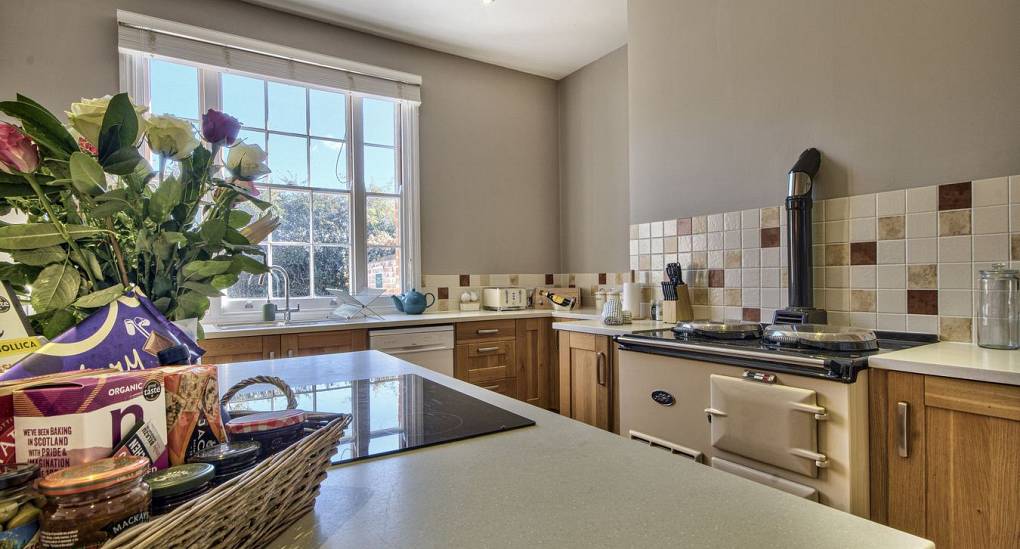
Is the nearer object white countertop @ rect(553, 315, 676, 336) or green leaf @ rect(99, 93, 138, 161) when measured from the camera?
green leaf @ rect(99, 93, 138, 161)

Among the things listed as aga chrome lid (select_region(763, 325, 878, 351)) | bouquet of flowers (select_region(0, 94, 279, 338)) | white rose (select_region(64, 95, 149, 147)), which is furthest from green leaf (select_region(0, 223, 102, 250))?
aga chrome lid (select_region(763, 325, 878, 351))

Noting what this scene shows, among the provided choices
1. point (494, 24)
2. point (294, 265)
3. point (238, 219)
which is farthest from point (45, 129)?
point (494, 24)

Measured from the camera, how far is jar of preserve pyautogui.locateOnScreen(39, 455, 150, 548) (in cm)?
36

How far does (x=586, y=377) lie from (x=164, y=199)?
2.25 meters

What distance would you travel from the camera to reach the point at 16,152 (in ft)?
1.99

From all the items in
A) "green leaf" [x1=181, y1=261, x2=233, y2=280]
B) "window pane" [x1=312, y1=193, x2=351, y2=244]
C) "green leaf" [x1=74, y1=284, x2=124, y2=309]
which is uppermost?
"window pane" [x1=312, y1=193, x2=351, y2=244]

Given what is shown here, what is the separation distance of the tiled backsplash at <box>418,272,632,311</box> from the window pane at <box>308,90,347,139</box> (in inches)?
47.0

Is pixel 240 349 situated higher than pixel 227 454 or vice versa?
pixel 227 454

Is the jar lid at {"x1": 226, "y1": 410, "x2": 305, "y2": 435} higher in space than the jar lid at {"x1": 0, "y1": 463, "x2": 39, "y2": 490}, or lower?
lower

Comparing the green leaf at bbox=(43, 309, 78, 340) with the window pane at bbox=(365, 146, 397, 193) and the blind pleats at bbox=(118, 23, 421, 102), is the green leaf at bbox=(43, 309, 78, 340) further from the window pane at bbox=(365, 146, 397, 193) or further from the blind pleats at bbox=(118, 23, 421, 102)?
the window pane at bbox=(365, 146, 397, 193)

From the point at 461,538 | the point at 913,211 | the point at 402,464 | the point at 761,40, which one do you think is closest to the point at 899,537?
the point at 461,538

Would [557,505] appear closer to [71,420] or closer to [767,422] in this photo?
[71,420]

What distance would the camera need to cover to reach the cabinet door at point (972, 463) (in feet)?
4.03

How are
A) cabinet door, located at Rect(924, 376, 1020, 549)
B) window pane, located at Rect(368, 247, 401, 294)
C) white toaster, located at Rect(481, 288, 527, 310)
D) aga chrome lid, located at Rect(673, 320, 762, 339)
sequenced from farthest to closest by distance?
white toaster, located at Rect(481, 288, 527, 310) → window pane, located at Rect(368, 247, 401, 294) → aga chrome lid, located at Rect(673, 320, 762, 339) → cabinet door, located at Rect(924, 376, 1020, 549)
